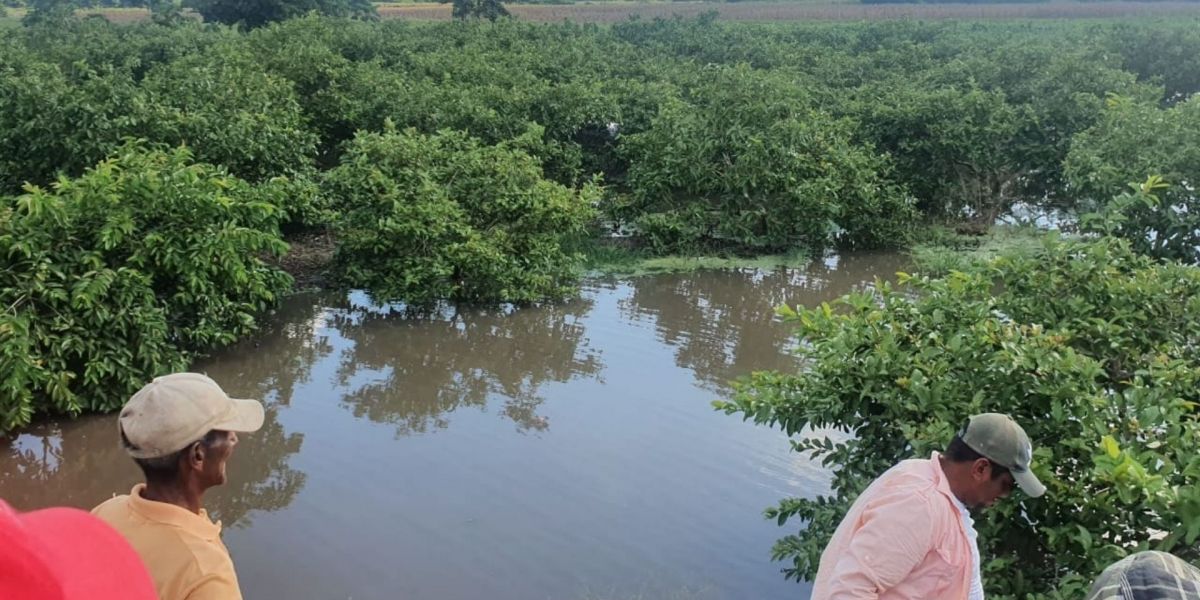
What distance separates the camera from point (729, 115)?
12.6 meters

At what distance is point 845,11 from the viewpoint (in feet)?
145

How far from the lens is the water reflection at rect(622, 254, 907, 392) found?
928cm

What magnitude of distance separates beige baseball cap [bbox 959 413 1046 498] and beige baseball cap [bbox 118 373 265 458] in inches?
76.6

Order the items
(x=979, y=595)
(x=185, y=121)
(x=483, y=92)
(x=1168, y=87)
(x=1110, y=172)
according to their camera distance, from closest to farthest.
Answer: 1. (x=979, y=595)
2. (x=1110, y=172)
3. (x=185, y=121)
4. (x=483, y=92)
5. (x=1168, y=87)

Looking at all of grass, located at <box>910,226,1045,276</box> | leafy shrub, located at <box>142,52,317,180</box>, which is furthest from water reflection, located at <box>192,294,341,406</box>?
grass, located at <box>910,226,1045,276</box>

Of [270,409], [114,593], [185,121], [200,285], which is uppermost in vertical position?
[114,593]

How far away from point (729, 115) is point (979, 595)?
10.2 m

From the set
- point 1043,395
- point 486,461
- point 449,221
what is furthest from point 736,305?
point 1043,395

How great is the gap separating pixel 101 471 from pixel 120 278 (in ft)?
4.71

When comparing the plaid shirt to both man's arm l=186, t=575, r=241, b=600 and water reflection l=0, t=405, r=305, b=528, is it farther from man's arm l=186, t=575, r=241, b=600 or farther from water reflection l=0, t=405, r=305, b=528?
water reflection l=0, t=405, r=305, b=528

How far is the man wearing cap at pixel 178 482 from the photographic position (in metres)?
2.17

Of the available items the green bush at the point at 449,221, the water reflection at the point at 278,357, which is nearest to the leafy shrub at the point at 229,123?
the green bush at the point at 449,221

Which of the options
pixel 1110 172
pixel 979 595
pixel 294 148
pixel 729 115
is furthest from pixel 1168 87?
pixel 979 595

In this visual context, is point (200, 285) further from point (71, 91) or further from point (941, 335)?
point (941, 335)
